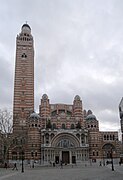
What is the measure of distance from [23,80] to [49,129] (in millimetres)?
22157

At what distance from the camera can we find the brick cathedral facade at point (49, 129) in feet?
248

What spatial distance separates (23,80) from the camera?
88.3m

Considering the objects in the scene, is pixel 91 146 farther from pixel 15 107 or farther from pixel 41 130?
pixel 15 107

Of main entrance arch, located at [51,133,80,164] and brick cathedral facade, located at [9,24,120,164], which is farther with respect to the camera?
main entrance arch, located at [51,133,80,164]

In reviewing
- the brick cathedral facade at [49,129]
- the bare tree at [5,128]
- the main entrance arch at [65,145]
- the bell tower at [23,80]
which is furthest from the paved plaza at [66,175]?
the bell tower at [23,80]

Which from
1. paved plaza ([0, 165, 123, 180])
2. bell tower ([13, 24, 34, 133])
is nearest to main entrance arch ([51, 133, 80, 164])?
bell tower ([13, 24, 34, 133])

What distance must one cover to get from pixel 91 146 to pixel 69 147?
7315 mm

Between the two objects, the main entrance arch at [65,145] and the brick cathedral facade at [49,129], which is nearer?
the brick cathedral facade at [49,129]

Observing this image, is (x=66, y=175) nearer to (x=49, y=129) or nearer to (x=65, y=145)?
(x=49, y=129)

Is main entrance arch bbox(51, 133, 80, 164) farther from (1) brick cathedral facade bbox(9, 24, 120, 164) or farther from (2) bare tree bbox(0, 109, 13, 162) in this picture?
(2) bare tree bbox(0, 109, 13, 162)

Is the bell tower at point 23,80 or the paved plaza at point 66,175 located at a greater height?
the bell tower at point 23,80

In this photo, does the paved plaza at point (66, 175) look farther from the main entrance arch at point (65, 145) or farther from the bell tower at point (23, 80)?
the bell tower at point (23, 80)

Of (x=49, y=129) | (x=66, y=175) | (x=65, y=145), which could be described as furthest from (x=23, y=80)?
(x=66, y=175)

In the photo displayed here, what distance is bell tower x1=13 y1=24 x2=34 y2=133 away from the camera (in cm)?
8444
